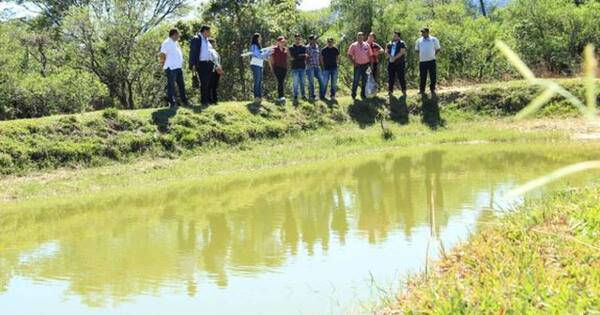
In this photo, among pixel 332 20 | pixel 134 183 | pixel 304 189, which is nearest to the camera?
pixel 304 189

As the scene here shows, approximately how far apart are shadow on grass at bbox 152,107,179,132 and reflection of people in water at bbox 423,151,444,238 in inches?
187

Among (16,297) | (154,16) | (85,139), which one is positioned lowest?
(16,297)

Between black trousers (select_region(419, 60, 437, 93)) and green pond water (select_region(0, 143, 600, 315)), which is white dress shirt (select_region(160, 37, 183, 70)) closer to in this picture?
green pond water (select_region(0, 143, 600, 315))

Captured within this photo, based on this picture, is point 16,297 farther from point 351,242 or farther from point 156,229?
point 351,242

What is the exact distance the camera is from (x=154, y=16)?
81.5 feet

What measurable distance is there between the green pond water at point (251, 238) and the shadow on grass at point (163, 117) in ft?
7.73

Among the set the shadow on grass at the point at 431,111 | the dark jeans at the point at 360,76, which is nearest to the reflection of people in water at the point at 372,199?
the shadow on grass at the point at 431,111

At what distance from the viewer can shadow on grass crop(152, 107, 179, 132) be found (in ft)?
41.8

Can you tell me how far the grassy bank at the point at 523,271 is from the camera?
11.5ft

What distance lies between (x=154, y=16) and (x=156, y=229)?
736 inches

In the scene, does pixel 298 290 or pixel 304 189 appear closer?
pixel 298 290

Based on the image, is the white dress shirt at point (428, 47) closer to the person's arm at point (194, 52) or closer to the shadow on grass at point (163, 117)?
the person's arm at point (194, 52)

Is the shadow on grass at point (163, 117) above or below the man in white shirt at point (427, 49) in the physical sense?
below

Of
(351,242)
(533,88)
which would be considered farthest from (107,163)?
(533,88)
